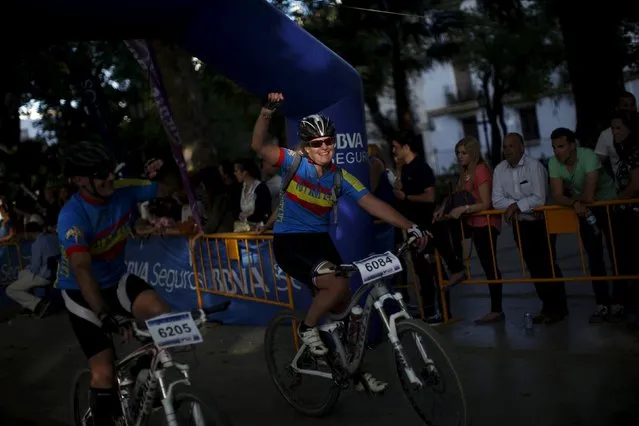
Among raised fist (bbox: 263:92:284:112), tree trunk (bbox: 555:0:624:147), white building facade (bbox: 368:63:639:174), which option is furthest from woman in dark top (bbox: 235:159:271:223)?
white building facade (bbox: 368:63:639:174)

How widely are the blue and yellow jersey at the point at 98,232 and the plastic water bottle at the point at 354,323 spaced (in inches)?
58.3

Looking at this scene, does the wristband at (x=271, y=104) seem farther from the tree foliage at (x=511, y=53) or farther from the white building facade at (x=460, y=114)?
the white building facade at (x=460, y=114)

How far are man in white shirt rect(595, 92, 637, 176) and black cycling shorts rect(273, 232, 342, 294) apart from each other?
3530mm

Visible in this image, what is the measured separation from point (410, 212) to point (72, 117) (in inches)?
674

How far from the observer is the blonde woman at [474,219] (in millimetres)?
8820

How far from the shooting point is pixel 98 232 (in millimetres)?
5359

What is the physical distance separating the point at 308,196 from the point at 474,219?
323 cm

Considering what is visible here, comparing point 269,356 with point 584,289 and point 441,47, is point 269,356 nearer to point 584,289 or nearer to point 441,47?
point 584,289

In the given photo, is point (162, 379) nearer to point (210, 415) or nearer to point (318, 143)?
point (210, 415)

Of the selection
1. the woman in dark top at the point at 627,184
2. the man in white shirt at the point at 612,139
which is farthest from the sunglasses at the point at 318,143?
the man in white shirt at the point at 612,139

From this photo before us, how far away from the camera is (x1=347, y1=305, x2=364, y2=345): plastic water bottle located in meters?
5.75

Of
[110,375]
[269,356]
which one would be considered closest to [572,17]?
[269,356]

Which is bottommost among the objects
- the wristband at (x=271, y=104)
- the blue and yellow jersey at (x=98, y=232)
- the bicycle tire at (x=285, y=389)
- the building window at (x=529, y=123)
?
the bicycle tire at (x=285, y=389)

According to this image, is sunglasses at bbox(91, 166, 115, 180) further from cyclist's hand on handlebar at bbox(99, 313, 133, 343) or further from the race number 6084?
the race number 6084
